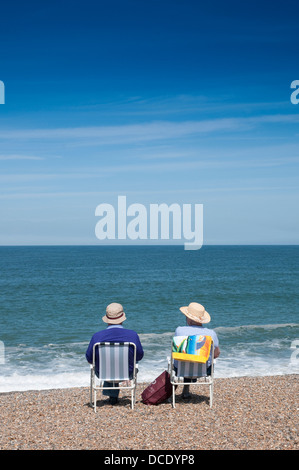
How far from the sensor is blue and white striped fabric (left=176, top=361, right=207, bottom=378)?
22.1 ft

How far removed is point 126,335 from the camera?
6629 mm

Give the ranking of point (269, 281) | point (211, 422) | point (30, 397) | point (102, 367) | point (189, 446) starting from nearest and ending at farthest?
point (189, 446)
point (211, 422)
point (102, 367)
point (30, 397)
point (269, 281)

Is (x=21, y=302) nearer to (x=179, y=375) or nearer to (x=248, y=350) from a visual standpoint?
(x=248, y=350)

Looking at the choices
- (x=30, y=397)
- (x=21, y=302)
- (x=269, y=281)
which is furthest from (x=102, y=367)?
(x=269, y=281)

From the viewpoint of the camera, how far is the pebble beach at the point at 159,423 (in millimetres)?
5281

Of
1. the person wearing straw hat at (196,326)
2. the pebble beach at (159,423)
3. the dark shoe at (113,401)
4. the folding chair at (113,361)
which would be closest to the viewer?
the pebble beach at (159,423)

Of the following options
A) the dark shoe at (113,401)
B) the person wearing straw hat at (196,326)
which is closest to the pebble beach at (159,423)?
the dark shoe at (113,401)

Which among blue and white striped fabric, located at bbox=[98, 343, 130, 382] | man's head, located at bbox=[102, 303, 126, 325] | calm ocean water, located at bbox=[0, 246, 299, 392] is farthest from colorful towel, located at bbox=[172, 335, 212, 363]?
calm ocean water, located at bbox=[0, 246, 299, 392]

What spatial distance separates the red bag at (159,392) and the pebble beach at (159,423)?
11 centimetres

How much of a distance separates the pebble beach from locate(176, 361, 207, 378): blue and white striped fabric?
446mm

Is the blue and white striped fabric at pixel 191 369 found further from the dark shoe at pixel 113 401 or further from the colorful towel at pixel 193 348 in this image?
the dark shoe at pixel 113 401

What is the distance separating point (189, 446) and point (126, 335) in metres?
1.84

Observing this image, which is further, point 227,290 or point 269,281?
point 269,281

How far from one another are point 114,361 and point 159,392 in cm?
87
